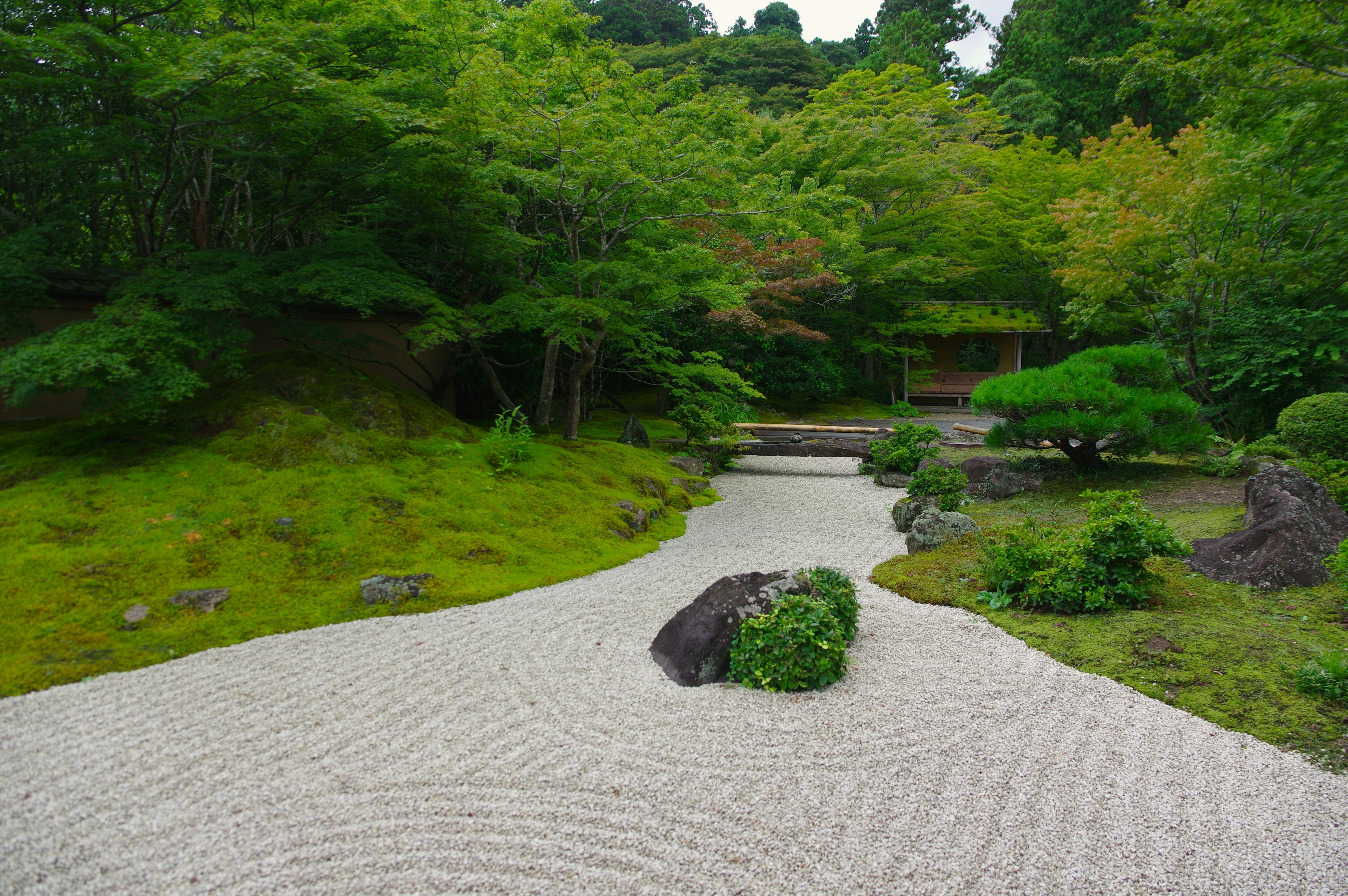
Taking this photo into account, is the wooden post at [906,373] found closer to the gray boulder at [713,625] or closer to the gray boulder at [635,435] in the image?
the gray boulder at [635,435]

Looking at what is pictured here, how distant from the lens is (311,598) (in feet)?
15.1

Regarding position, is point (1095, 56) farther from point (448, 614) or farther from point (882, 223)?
point (448, 614)

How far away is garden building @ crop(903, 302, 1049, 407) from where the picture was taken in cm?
2027

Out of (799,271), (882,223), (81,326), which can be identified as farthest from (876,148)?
(81,326)

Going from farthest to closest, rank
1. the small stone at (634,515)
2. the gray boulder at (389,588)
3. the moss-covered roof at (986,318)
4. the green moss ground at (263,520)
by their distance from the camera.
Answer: the moss-covered roof at (986,318)
the small stone at (634,515)
the gray boulder at (389,588)
the green moss ground at (263,520)

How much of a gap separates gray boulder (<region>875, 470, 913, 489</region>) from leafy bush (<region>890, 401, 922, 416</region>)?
899cm

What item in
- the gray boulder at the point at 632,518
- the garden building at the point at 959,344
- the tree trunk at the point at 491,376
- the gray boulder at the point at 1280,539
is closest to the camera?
the gray boulder at the point at 1280,539

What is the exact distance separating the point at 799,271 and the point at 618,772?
14342mm

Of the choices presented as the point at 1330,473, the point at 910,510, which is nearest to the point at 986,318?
the point at 1330,473

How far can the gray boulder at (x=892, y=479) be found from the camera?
10.3 metres

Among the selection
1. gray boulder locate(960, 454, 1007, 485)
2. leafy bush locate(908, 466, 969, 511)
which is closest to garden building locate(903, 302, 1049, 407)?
gray boulder locate(960, 454, 1007, 485)

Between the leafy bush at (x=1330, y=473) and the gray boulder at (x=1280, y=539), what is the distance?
30 centimetres

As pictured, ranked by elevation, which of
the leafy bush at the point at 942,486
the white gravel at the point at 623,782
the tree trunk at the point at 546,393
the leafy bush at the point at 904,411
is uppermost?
the tree trunk at the point at 546,393

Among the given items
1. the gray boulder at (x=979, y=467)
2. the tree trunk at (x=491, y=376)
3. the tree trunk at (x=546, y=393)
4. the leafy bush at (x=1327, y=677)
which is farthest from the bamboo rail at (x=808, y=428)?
the leafy bush at (x=1327, y=677)
